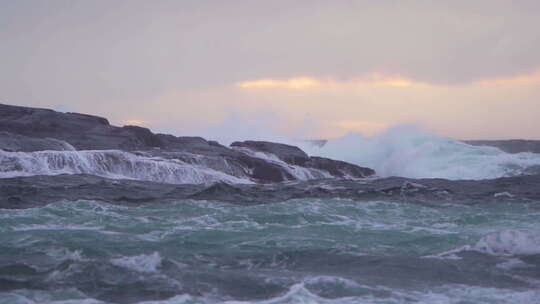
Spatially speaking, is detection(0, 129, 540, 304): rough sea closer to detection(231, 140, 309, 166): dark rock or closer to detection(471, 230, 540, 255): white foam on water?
detection(471, 230, 540, 255): white foam on water

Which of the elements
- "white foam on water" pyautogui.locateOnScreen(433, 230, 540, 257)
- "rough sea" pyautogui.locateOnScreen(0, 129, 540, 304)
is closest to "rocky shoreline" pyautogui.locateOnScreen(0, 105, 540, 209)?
"rough sea" pyautogui.locateOnScreen(0, 129, 540, 304)

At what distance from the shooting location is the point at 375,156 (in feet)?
145

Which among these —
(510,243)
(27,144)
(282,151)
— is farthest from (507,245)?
(282,151)

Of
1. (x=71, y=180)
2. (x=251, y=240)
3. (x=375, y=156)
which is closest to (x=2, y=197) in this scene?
(x=71, y=180)

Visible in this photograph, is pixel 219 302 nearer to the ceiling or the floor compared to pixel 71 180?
nearer to the floor

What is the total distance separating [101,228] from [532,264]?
730 cm

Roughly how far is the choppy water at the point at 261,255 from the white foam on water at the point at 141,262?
0.02 m

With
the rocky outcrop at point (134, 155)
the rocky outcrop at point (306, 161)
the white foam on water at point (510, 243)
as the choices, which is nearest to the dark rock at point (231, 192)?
the rocky outcrop at point (134, 155)

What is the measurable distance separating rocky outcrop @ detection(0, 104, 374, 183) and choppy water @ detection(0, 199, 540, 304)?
6031mm

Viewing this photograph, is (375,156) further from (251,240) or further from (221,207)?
(251,240)

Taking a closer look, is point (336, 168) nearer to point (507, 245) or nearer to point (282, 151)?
point (282, 151)

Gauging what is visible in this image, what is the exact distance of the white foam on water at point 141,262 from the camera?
28.7ft

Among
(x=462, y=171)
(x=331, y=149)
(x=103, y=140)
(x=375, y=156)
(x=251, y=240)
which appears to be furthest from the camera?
(x=331, y=149)

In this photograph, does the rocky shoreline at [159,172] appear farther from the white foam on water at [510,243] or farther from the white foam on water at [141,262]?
the white foam on water at [510,243]
